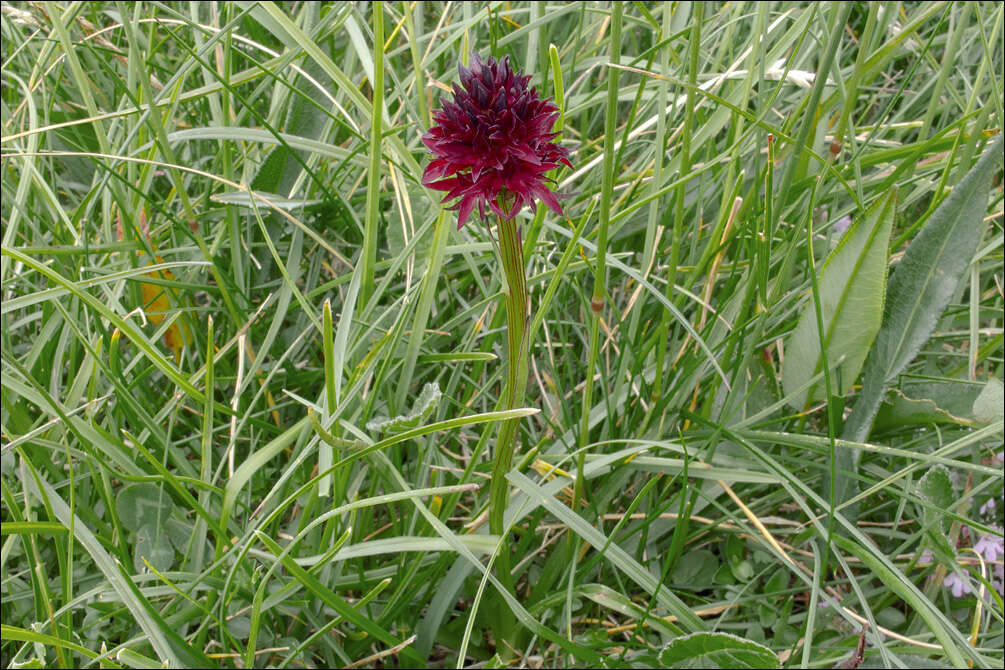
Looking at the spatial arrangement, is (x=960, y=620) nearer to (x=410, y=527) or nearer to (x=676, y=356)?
(x=676, y=356)

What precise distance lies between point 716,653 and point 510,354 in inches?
17.0

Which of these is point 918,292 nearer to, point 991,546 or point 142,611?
point 991,546

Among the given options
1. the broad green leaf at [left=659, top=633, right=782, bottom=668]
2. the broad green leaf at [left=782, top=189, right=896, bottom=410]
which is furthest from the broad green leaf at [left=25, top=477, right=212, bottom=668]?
the broad green leaf at [left=782, top=189, right=896, bottom=410]

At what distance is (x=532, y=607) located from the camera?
3.45ft

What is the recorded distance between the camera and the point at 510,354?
0.80 metres

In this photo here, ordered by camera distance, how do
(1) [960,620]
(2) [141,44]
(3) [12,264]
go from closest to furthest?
(1) [960,620] → (3) [12,264] → (2) [141,44]

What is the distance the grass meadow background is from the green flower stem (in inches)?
1.0

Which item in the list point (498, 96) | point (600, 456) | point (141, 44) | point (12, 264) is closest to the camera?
point (498, 96)

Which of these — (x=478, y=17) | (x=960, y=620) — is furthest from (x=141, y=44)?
(x=960, y=620)

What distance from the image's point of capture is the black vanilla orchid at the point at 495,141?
645 millimetres

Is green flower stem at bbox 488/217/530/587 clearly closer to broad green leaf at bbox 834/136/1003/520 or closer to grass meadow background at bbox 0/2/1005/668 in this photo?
grass meadow background at bbox 0/2/1005/668

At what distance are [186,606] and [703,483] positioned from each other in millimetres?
692

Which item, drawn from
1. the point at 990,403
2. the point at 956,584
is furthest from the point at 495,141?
the point at 956,584

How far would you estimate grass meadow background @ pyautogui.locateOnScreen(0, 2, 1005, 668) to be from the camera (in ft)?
3.08
